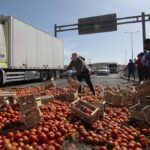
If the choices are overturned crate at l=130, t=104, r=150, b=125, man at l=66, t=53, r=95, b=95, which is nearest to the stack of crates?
overturned crate at l=130, t=104, r=150, b=125

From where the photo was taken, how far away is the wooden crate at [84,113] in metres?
7.76

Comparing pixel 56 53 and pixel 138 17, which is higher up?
pixel 138 17

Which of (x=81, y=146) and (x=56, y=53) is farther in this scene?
(x=56, y=53)

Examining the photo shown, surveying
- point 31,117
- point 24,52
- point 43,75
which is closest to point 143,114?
point 31,117

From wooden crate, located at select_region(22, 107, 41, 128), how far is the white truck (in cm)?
1358

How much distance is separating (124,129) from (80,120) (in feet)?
3.50

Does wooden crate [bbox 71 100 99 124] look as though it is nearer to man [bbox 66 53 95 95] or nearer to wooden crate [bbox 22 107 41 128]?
wooden crate [bbox 22 107 41 128]

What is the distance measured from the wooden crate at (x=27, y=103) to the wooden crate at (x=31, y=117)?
25 centimetres

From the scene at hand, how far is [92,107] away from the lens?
8.66 m

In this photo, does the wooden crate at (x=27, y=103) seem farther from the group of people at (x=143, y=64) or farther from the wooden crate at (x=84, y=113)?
the group of people at (x=143, y=64)

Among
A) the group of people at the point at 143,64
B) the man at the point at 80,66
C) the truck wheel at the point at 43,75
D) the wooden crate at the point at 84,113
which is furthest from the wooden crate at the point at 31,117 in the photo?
the truck wheel at the point at 43,75

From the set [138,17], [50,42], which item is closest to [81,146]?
[50,42]

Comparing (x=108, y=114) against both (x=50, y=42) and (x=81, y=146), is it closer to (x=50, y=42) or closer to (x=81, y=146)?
(x=81, y=146)

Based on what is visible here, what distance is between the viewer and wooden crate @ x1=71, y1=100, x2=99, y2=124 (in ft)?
25.4
